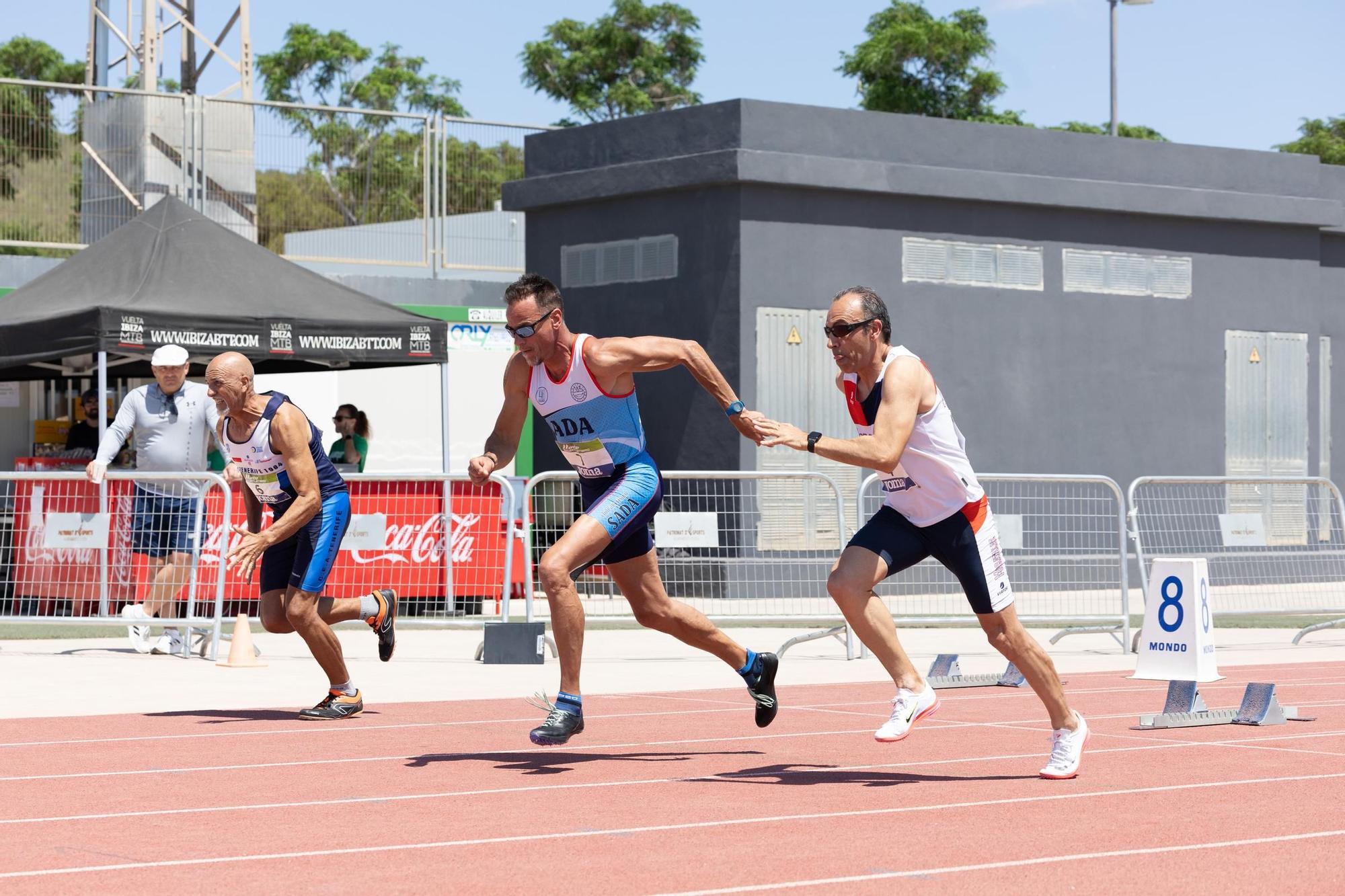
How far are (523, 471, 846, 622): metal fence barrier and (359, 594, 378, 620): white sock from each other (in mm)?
3431

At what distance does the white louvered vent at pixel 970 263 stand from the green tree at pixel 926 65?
42.3m

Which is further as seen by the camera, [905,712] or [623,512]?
[623,512]

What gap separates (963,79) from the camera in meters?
66.8

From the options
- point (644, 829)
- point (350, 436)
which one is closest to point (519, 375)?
point (644, 829)

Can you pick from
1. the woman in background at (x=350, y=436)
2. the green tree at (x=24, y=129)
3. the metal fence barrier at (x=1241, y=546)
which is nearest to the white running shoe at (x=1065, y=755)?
the metal fence barrier at (x=1241, y=546)

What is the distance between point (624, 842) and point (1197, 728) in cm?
461

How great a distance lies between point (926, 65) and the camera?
66125 mm

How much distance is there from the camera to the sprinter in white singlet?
26.8ft

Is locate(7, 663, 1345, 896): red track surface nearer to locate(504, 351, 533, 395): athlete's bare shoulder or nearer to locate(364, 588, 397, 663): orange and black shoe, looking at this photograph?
locate(364, 588, 397, 663): orange and black shoe

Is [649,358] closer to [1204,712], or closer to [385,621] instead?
[385,621]

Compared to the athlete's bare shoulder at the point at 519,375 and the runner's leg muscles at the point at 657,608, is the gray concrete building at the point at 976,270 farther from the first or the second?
the athlete's bare shoulder at the point at 519,375

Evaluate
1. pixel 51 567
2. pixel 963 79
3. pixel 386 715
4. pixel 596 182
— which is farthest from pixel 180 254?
pixel 963 79

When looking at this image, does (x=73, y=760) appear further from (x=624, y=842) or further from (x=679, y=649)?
(x=679, y=649)

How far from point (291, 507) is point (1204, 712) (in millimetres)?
4971
